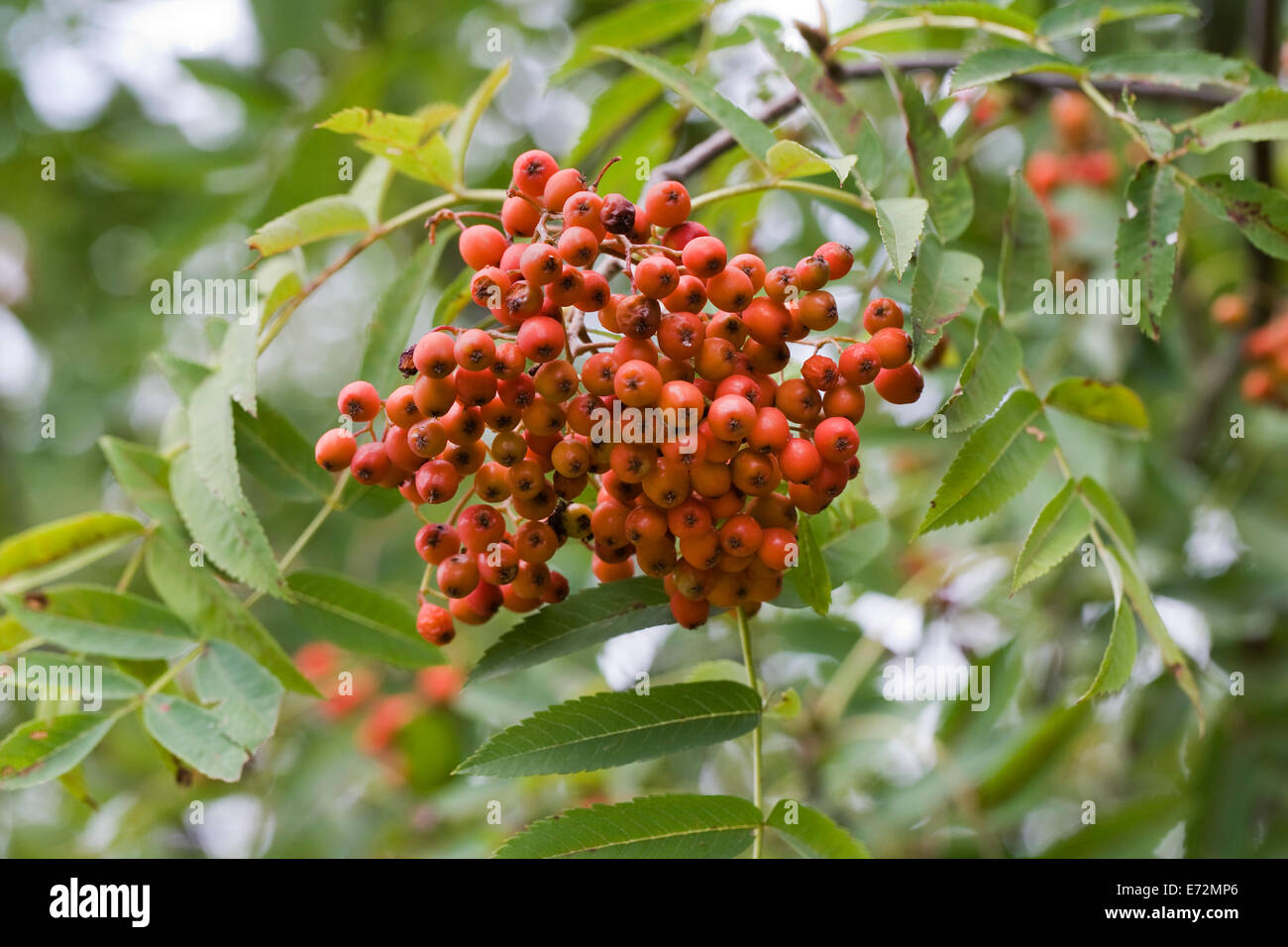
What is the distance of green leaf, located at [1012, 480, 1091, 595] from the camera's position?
192 centimetres

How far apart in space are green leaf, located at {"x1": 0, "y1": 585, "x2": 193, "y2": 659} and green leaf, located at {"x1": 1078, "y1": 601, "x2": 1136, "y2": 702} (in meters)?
1.70

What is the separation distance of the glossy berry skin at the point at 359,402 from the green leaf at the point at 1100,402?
4.26 feet

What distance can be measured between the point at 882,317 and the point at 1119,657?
69 cm

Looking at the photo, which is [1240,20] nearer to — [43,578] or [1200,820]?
[1200,820]

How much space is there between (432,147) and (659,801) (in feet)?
4.25

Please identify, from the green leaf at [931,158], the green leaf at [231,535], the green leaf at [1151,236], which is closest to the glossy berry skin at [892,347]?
the green leaf at [931,158]

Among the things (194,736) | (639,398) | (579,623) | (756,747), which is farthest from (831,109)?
(194,736)

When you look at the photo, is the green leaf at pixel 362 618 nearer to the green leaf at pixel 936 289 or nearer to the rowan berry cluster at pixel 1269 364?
the green leaf at pixel 936 289

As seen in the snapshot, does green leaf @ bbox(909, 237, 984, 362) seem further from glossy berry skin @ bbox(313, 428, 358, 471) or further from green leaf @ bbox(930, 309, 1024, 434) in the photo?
glossy berry skin @ bbox(313, 428, 358, 471)

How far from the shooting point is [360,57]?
4.34m

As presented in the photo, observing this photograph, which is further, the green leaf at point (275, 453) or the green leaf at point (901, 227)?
the green leaf at point (275, 453)

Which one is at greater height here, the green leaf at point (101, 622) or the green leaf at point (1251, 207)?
the green leaf at point (1251, 207)

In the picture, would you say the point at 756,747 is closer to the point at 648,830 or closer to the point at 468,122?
the point at 648,830

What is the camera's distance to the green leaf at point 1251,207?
77.7 inches
